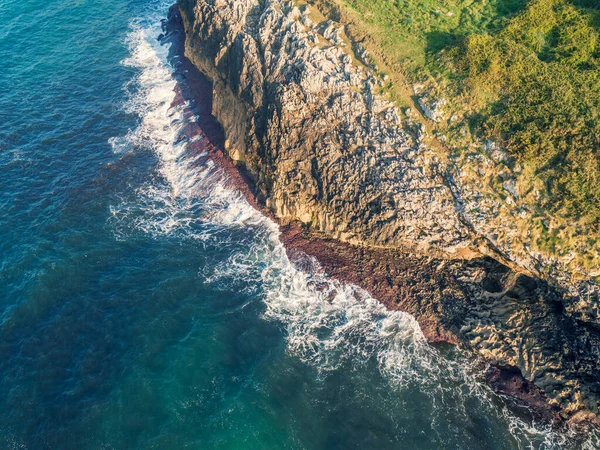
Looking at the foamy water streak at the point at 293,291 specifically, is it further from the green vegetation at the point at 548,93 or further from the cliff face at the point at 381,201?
the green vegetation at the point at 548,93

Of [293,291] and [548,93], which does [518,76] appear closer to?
[548,93]

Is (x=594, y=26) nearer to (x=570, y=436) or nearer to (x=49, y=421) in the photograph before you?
(x=570, y=436)

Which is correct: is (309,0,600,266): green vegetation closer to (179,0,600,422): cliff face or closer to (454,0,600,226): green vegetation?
(454,0,600,226): green vegetation

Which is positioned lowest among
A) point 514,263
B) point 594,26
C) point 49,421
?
point 49,421

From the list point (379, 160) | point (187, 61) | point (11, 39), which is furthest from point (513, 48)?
point (11, 39)

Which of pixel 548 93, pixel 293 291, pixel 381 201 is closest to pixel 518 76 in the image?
pixel 548 93

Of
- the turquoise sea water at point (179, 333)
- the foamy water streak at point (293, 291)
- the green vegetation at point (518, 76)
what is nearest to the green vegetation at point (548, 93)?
the green vegetation at point (518, 76)

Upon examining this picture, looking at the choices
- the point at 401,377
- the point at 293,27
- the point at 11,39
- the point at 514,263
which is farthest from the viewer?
the point at 11,39
